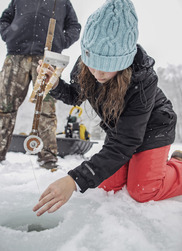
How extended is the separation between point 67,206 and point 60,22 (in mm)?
1932

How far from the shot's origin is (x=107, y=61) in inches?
Answer: 40.2

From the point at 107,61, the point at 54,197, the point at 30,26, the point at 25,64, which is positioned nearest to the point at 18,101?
the point at 25,64

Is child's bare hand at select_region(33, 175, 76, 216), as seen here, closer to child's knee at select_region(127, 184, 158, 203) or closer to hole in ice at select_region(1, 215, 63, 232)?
hole in ice at select_region(1, 215, 63, 232)

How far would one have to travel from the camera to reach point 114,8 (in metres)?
0.97

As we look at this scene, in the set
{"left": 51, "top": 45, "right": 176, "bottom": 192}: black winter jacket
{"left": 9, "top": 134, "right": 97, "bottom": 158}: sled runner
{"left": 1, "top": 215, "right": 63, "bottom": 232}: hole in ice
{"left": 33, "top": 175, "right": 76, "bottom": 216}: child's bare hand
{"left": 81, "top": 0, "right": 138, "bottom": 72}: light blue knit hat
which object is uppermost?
{"left": 81, "top": 0, "right": 138, "bottom": 72}: light blue knit hat

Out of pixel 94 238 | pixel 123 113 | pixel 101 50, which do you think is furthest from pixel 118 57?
pixel 94 238

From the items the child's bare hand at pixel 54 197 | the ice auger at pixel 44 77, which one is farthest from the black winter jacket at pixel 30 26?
the child's bare hand at pixel 54 197

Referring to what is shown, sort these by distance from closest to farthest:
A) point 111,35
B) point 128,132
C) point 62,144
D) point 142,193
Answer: point 111,35
point 128,132
point 142,193
point 62,144

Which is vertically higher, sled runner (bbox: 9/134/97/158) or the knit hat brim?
the knit hat brim

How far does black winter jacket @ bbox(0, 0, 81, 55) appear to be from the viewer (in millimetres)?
2094

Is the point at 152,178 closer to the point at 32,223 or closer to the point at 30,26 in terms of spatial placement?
the point at 32,223

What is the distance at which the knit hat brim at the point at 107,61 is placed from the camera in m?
1.02

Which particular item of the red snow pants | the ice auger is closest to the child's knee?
the red snow pants

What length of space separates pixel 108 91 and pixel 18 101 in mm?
1299
